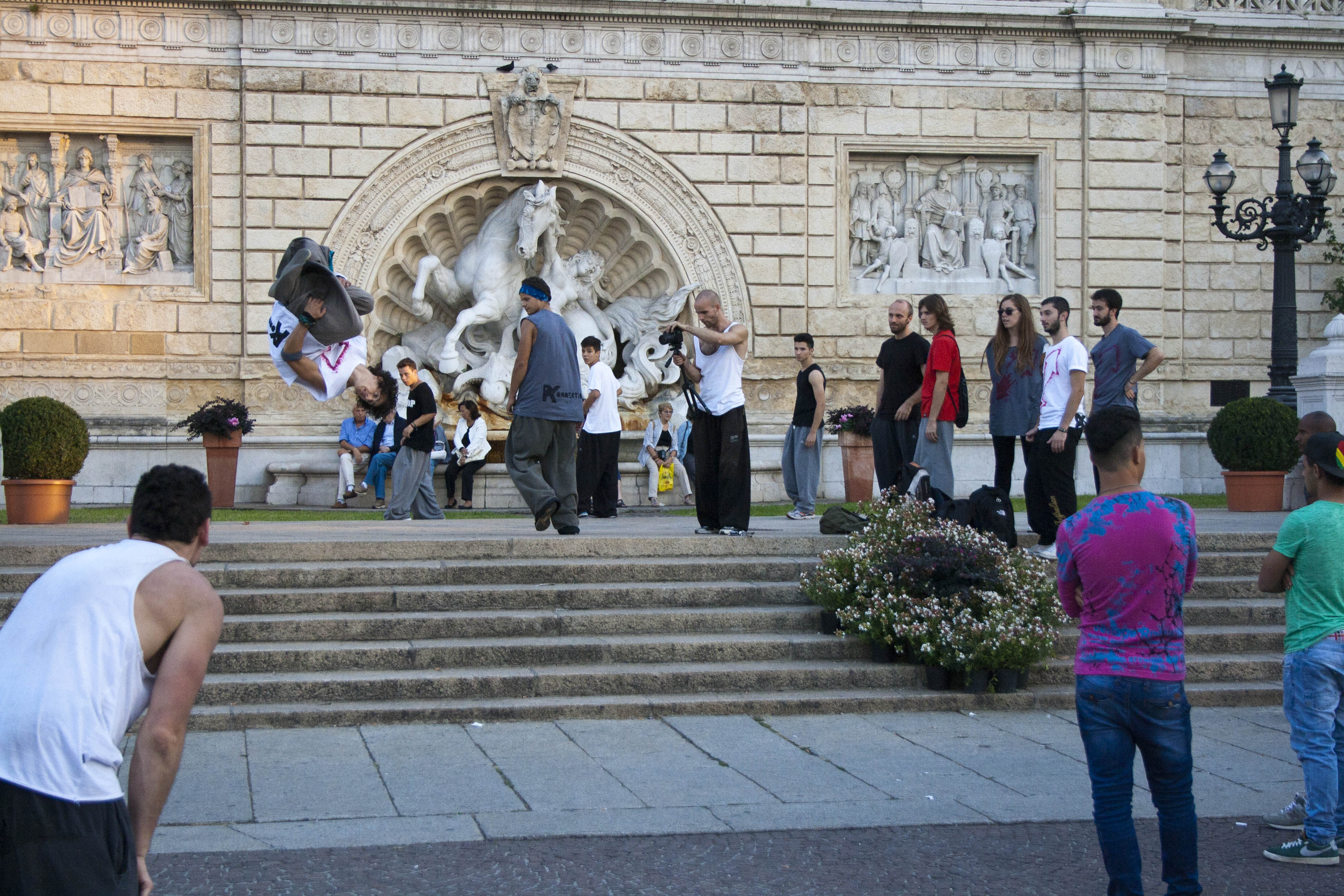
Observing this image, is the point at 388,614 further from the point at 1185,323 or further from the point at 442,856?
the point at 1185,323

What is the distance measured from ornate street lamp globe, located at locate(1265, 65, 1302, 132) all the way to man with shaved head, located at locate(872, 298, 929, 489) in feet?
24.6

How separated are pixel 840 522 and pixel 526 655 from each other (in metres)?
3.15

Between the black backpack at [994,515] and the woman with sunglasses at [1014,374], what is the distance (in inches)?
17.1

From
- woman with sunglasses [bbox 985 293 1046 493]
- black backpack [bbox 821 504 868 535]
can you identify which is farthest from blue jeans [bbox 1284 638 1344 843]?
black backpack [bbox 821 504 868 535]

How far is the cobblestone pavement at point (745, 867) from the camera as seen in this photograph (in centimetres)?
474

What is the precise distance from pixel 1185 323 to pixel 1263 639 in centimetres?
1306

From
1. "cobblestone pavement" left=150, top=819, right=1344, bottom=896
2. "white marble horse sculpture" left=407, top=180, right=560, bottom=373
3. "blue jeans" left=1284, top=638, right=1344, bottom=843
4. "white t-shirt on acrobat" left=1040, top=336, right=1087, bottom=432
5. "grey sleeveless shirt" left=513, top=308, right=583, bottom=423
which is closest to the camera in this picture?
"cobblestone pavement" left=150, top=819, right=1344, bottom=896

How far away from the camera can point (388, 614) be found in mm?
8516

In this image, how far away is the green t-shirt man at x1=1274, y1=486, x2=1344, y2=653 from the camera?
16.9ft

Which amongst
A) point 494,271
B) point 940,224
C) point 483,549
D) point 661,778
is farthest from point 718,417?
point 940,224

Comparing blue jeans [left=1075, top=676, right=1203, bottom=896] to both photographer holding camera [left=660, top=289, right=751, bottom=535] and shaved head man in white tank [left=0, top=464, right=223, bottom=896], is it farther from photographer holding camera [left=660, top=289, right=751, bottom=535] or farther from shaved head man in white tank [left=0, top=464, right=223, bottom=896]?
photographer holding camera [left=660, top=289, right=751, bottom=535]

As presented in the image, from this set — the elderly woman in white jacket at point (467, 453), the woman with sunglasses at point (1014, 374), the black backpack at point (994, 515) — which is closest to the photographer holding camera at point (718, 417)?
the black backpack at point (994, 515)

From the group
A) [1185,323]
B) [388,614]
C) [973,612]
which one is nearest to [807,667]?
[973,612]

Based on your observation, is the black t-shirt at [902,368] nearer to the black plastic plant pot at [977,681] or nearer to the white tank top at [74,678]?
the black plastic plant pot at [977,681]
